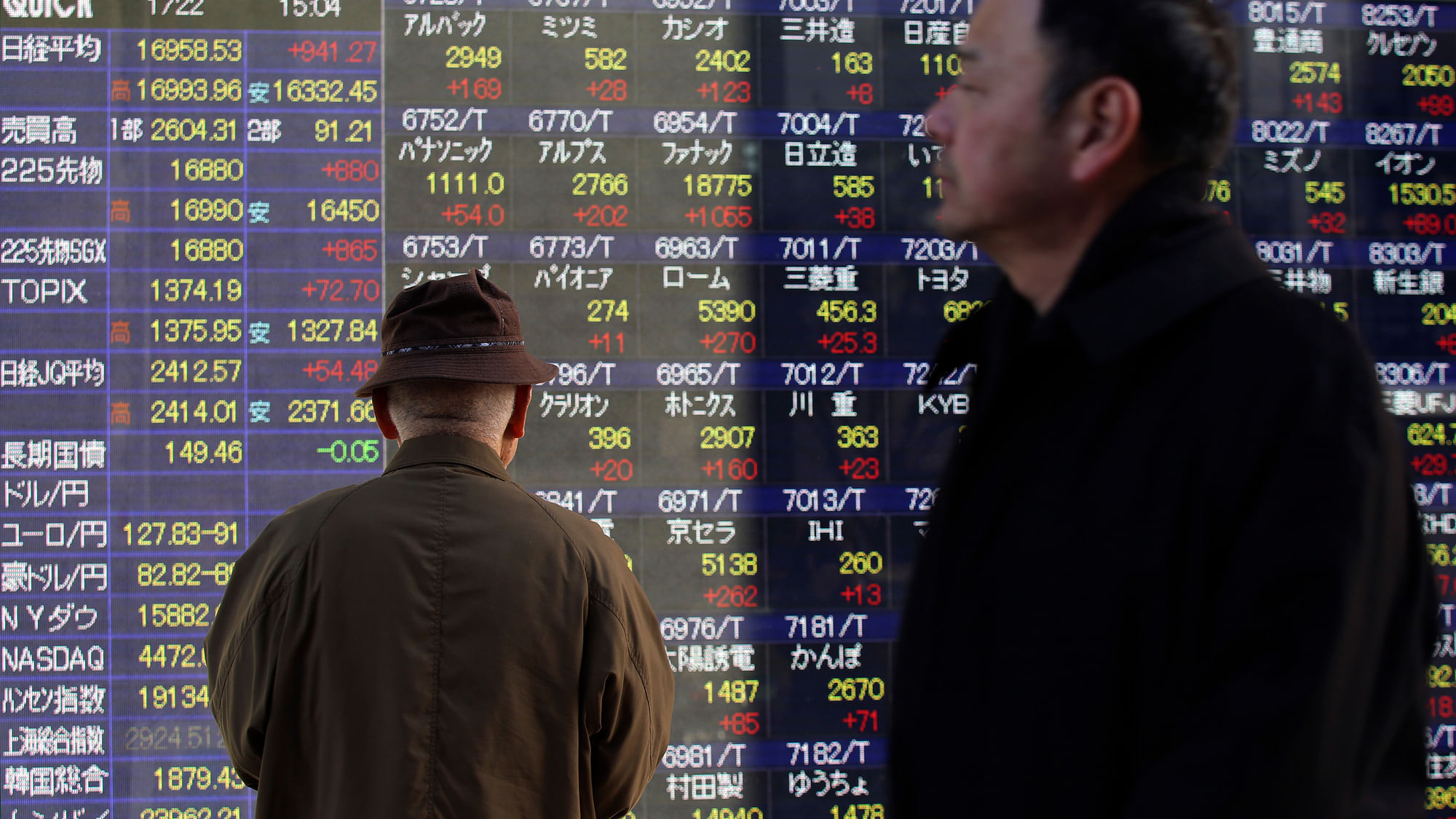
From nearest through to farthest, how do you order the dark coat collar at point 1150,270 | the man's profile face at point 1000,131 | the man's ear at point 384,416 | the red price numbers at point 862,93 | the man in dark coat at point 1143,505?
the man in dark coat at point 1143,505
the dark coat collar at point 1150,270
the man's profile face at point 1000,131
the man's ear at point 384,416
the red price numbers at point 862,93

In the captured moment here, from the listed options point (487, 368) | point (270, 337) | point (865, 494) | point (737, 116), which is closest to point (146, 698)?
point (270, 337)

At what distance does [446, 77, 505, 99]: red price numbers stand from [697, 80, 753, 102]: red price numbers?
1.76ft

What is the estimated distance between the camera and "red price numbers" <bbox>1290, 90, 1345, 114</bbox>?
125 inches

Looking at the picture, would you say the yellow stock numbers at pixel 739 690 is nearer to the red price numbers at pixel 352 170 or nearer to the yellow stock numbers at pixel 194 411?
the yellow stock numbers at pixel 194 411

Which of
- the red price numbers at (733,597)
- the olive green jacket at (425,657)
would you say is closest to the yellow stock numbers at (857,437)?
the red price numbers at (733,597)

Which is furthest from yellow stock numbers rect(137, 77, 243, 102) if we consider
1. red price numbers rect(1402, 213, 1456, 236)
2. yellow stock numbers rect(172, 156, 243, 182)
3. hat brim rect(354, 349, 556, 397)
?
red price numbers rect(1402, 213, 1456, 236)

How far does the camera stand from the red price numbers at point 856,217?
3.05 m

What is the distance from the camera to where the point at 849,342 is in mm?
3031

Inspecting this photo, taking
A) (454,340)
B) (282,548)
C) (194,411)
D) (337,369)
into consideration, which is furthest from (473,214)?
(282,548)

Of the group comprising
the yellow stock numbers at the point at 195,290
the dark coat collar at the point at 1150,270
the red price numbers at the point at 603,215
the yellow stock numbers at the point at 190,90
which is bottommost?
the dark coat collar at the point at 1150,270

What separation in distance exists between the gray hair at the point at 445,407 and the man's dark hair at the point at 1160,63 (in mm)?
1145

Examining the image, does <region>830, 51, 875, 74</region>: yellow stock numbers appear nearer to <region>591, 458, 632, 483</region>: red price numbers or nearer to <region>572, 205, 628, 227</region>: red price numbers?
<region>572, 205, 628, 227</region>: red price numbers

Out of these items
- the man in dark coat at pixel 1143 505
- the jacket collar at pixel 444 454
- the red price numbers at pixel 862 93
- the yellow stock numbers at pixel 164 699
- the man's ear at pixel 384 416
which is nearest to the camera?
the man in dark coat at pixel 1143 505

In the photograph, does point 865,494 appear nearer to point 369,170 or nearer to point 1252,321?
point 369,170
